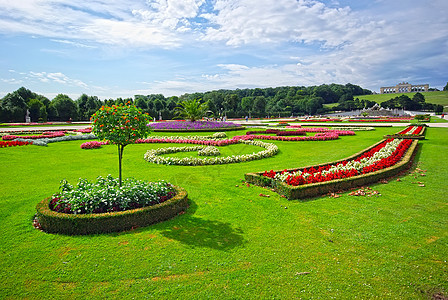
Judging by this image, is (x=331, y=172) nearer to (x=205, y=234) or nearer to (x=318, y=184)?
(x=318, y=184)

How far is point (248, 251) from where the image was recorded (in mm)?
4199

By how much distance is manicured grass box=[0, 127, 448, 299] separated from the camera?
3.37 m

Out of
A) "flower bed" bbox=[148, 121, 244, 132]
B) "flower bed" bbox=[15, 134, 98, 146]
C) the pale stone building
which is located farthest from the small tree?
the pale stone building

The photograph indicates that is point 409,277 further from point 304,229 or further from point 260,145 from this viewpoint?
point 260,145

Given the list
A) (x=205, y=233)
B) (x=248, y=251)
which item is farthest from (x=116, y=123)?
(x=248, y=251)

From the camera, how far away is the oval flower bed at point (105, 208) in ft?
15.3

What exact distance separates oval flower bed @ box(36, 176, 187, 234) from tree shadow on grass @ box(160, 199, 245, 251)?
43 centimetres

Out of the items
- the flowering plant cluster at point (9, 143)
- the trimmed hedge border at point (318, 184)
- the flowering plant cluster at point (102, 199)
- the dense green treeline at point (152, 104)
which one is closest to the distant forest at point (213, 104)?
the dense green treeline at point (152, 104)

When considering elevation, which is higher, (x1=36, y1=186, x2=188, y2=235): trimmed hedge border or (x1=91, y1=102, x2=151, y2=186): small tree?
(x1=91, y1=102, x2=151, y2=186): small tree

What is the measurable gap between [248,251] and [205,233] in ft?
3.08

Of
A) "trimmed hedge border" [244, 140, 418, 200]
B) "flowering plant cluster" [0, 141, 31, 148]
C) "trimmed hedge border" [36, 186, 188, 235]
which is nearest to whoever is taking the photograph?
"trimmed hedge border" [36, 186, 188, 235]

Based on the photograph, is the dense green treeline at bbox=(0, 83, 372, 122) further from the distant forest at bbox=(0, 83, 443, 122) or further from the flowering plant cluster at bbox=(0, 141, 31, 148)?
the flowering plant cluster at bbox=(0, 141, 31, 148)

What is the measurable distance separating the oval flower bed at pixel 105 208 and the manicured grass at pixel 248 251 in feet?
0.62

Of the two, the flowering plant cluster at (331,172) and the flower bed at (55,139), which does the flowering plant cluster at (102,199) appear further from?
the flower bed at (55,139)
